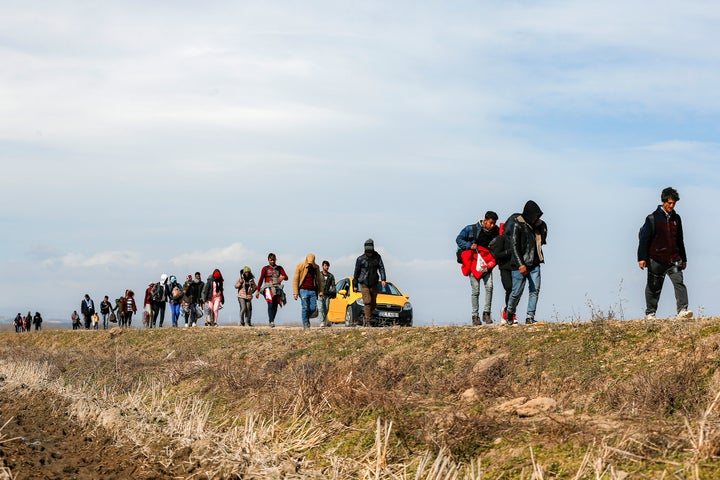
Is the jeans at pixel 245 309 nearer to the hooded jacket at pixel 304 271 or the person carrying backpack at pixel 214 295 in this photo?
the person carrying backpack at pixel 214 295

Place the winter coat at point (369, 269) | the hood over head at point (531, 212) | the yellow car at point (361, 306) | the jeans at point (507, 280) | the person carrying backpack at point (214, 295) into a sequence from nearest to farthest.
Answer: the hood over head at point (531, 212) < the jeans at point (507, 280) < the winter coat at point (369, 269) < the yellow car at point (361, 306) < the person carrying backpack at point (214, 295)

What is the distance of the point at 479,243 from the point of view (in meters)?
16.2

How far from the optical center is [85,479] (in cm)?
852

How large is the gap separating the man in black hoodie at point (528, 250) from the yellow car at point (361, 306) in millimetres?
10353

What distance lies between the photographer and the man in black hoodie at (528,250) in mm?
14836

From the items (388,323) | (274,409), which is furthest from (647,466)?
(388,323)

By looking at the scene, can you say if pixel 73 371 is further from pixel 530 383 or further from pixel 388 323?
pixel 530 383

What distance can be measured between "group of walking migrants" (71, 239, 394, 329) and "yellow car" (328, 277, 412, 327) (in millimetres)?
1570

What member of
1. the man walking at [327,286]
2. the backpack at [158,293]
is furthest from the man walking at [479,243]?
the backpack at [158,293]

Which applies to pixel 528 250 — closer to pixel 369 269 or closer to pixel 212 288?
pixel 369 269

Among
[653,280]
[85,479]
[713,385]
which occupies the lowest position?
[85,479]

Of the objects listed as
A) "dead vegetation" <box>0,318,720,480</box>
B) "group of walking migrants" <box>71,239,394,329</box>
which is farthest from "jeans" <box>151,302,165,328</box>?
"dead vegetation" <box>0,318,720,480</box>

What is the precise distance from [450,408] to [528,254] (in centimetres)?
583

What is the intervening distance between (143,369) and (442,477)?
33.6 feet
